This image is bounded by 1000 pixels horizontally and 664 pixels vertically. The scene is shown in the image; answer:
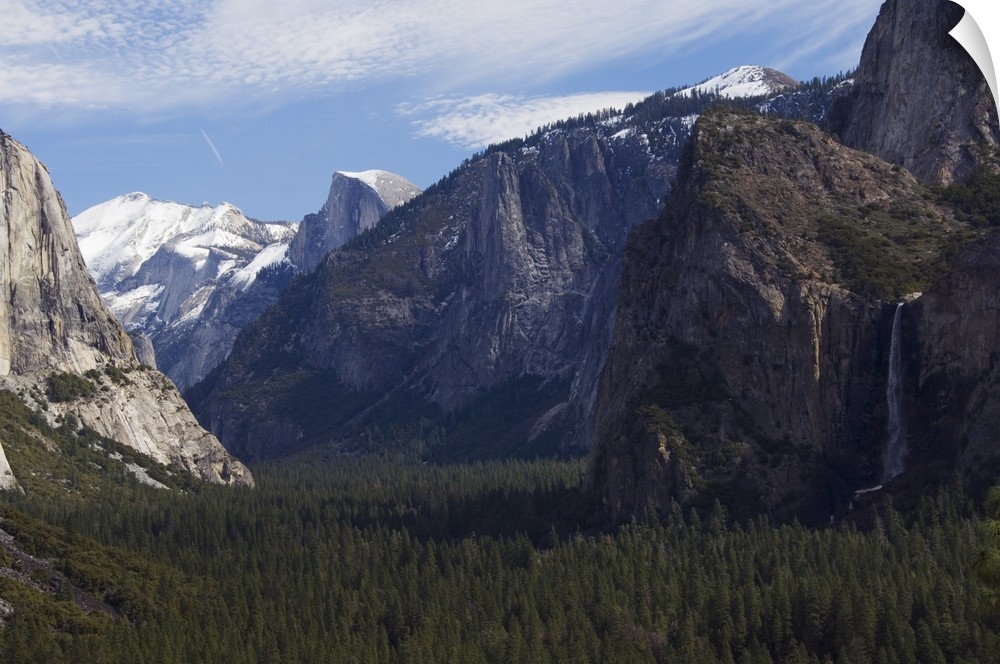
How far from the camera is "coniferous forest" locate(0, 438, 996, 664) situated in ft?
463

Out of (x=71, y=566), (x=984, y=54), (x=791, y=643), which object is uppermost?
(x=984, y=54)

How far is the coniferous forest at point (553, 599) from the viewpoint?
141 meters

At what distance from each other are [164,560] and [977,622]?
105 metres

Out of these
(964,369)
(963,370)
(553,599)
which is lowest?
(553,599)

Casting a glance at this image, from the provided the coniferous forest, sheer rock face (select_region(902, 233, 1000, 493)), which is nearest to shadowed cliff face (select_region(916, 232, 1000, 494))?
sheer rock face (select_region(902, 233, 1000, 493))

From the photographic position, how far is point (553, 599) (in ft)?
534

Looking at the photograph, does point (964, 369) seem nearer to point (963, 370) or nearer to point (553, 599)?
point (963, 370)

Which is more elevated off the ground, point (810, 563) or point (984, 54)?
point (984, 54)

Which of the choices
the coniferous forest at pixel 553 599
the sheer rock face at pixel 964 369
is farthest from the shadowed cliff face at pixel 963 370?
the coniferous forest at pixel 553 599

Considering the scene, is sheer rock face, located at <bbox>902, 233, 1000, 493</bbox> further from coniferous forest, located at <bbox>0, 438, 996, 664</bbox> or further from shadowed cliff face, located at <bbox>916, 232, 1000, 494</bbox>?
coniferous forest, located at <bbox>0, 438, 996, 664</bbox>

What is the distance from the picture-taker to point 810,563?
165000 mm

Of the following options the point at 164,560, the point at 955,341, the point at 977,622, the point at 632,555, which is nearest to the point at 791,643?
the point at 977,622

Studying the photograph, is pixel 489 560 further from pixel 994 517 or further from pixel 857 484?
pixel 994 517

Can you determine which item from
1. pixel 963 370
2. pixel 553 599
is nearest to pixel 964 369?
pixel 963 370
